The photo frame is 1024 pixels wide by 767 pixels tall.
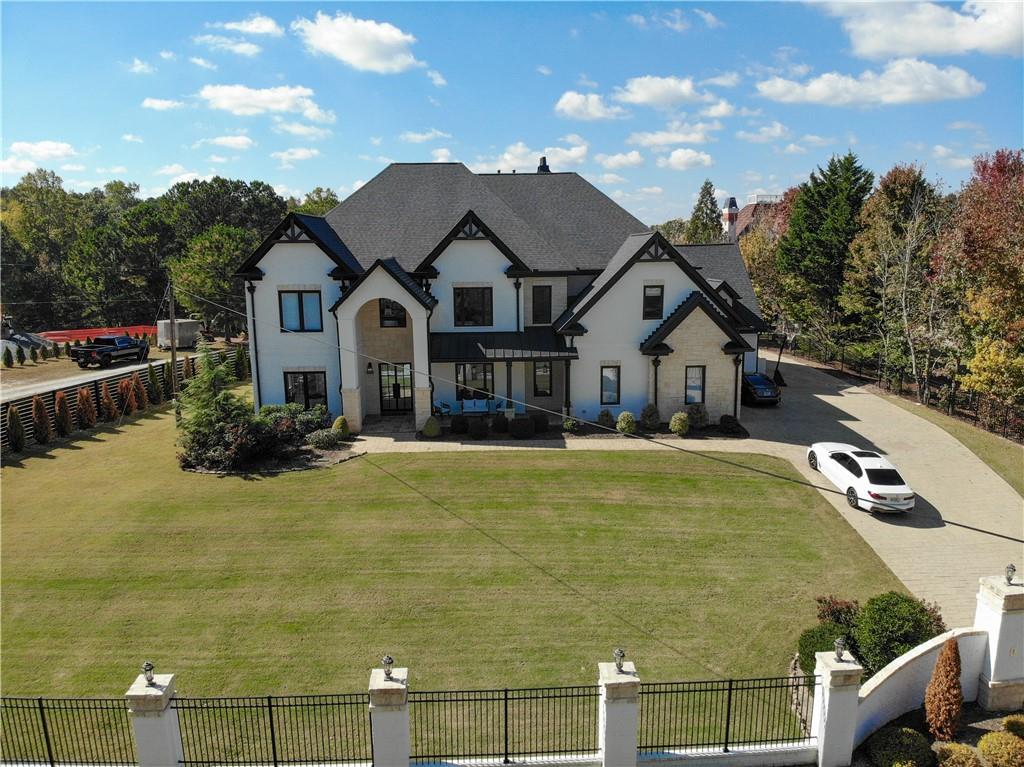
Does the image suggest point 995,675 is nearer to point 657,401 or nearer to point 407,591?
point 407,591

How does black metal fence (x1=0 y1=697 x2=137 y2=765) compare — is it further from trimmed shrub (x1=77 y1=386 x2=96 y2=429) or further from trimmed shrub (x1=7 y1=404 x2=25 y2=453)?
trimmed shrub (x1=77 y1=386 x2=96 y2=429)

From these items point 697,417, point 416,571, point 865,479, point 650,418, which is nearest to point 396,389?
point 650,418

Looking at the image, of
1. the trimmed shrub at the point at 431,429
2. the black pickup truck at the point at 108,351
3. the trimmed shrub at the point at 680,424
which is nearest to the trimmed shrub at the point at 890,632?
the trimmed shrub at the point at 680,424

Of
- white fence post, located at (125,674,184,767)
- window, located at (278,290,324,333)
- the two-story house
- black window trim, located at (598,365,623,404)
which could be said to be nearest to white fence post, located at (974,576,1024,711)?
white fence post, located at (125,674,184,767)

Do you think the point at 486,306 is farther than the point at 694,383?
Yes

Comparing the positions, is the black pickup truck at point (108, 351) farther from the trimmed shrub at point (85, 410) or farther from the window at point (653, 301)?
the window at point (653, 301)

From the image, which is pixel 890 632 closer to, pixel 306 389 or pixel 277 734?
pixel 277 734
